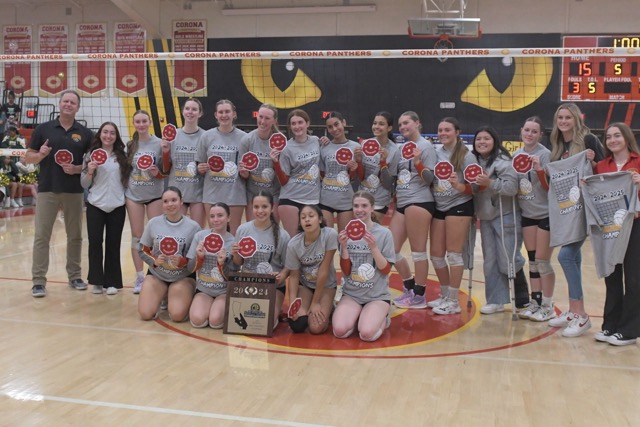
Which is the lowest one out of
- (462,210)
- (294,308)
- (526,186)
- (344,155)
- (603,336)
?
(603,336)

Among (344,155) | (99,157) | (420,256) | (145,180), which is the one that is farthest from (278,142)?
(99,157)

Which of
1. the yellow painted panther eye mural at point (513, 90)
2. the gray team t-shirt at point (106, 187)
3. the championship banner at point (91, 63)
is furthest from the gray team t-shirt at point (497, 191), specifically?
the championship banner at point (91, 63)

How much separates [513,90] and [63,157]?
12.6 metres

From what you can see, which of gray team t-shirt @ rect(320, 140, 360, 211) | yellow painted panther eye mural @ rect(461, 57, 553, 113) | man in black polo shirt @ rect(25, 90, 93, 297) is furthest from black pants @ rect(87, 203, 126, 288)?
yellow painted panther eye mural @ rect(461, 57, 553, 113)

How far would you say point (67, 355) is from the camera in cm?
452

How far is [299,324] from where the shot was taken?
507 centimetres

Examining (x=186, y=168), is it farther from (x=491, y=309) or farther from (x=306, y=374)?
(x=491, y=309)

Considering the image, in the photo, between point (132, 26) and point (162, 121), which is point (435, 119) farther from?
point (132, 26)

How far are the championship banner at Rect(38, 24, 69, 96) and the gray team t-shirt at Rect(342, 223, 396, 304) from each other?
15.3m

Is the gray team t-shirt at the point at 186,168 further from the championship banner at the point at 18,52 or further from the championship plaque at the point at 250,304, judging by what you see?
the championship banner at the point at 18,52

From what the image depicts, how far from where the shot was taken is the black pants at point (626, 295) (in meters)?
4.73

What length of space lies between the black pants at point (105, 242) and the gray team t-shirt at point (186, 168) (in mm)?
708

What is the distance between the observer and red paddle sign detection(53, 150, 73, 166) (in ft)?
20.2

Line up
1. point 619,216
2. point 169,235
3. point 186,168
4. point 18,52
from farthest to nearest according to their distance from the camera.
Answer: point 18,52, point 186,168, point 169,235, point 619,216
